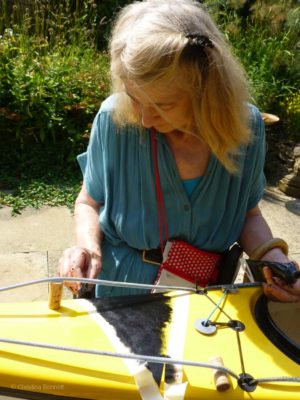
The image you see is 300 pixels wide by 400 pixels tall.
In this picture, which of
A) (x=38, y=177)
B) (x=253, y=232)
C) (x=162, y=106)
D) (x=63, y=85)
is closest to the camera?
(x=162, y=106)

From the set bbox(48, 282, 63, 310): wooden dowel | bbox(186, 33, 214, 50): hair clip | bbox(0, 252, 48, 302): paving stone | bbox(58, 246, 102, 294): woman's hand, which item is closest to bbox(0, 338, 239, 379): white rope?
bbox(48, 282, 63, 310): wooden dowel

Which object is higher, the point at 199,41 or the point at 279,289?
the point at 199,41

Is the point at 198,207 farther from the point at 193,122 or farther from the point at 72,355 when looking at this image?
the point at 72,355

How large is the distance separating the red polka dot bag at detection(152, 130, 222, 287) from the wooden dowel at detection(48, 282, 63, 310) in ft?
1.22

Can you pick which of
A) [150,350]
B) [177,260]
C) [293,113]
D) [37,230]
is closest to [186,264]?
[177,260]

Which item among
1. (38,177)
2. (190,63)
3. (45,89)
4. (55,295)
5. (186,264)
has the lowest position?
(38,177)

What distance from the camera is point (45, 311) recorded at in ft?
3.67

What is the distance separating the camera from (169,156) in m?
1.41

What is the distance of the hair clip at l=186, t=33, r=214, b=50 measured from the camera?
116cm

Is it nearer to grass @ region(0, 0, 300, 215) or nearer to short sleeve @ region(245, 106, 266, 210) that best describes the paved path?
grass @ region(0, 0, 300, 215)

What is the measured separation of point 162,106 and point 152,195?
0.28 meters

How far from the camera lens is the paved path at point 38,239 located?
2.84 m

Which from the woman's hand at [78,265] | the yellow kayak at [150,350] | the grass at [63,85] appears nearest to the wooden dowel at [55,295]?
the yellow kayak at [150,350]

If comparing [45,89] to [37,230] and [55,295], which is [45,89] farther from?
[55,295]
